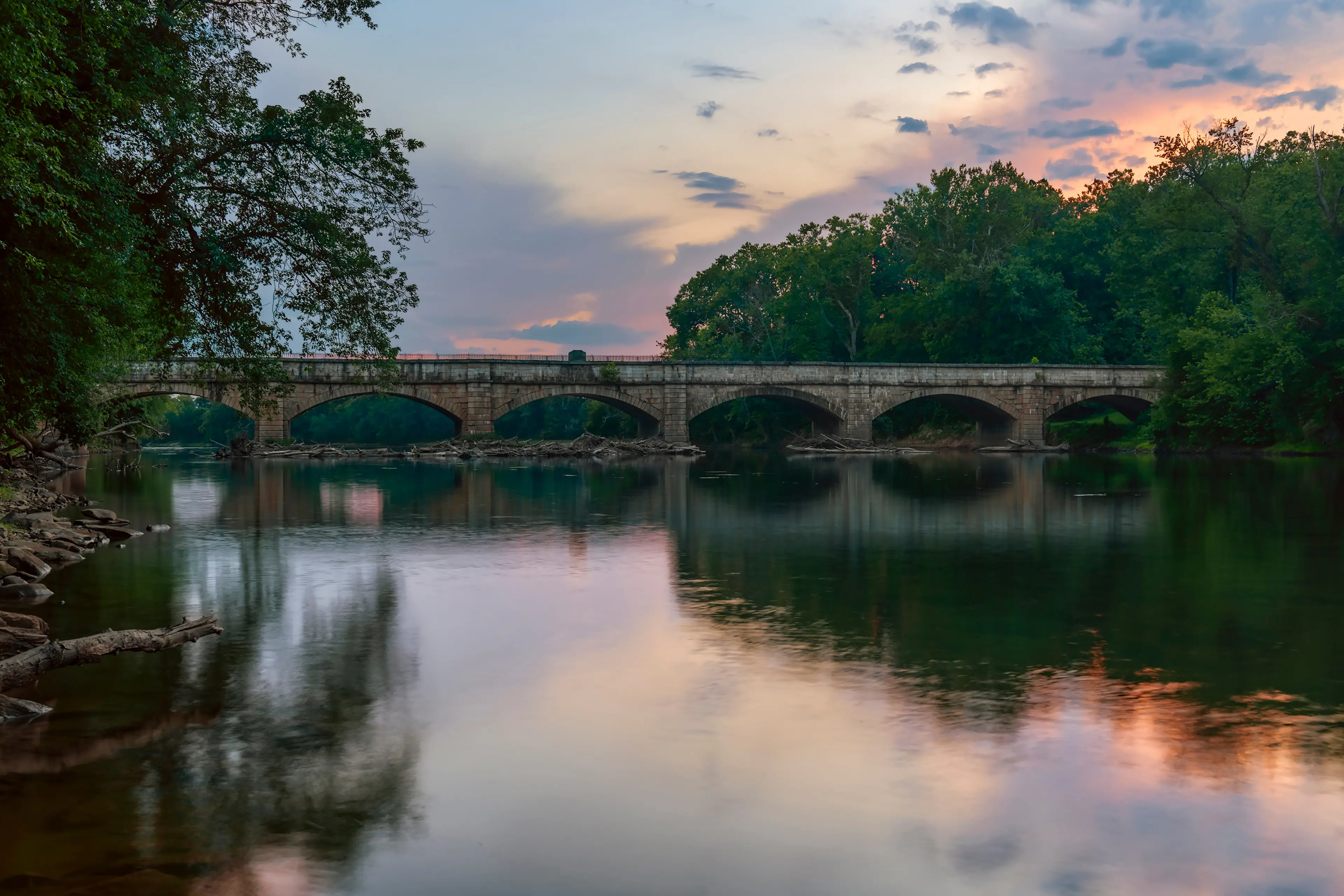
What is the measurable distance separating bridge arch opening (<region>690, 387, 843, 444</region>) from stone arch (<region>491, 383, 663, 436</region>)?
11.3m

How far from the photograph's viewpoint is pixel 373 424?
4449 inches

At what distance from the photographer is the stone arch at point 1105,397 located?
68.5 m

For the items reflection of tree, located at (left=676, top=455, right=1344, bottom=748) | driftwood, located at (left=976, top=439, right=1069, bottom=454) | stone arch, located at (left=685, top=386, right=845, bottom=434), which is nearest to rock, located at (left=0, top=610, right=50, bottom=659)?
reflection of tree, located at (left=676, top=455, right=1344, bottom=748)

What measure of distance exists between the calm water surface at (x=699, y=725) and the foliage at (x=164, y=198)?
3.57 meters

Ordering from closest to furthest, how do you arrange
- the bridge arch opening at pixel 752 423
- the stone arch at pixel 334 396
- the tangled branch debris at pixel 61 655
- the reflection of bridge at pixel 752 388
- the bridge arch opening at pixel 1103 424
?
the tangled branch debris at pixel 61 655
the stone arch at pixel 334 396
the reflection of bridge at pixel 752 388
the bridge arch opening at pixel 1103 424
the bridge arch opening at pixel 752 423

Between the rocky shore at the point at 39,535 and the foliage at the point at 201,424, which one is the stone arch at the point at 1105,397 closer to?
the rocky shore at the point at 39,535

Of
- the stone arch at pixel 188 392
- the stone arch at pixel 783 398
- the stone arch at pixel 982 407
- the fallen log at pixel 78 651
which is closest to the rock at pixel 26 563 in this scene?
the fallen log at pixel 78 651

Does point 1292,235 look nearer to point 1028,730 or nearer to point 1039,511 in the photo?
point 1039,511

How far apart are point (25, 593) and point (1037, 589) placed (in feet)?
44.9

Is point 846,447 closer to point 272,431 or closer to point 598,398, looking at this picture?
point 598,398

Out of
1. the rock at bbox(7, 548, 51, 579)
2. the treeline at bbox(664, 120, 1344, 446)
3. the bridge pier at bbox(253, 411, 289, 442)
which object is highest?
the treeline at bbox(664, 120, 1344, 446)

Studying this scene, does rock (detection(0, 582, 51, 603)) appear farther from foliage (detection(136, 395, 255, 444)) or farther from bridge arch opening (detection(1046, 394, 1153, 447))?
foliage (detection(136, 395, 255, 444))

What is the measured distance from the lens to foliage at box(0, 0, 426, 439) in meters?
11.6

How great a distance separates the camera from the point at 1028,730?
887 centimetres
